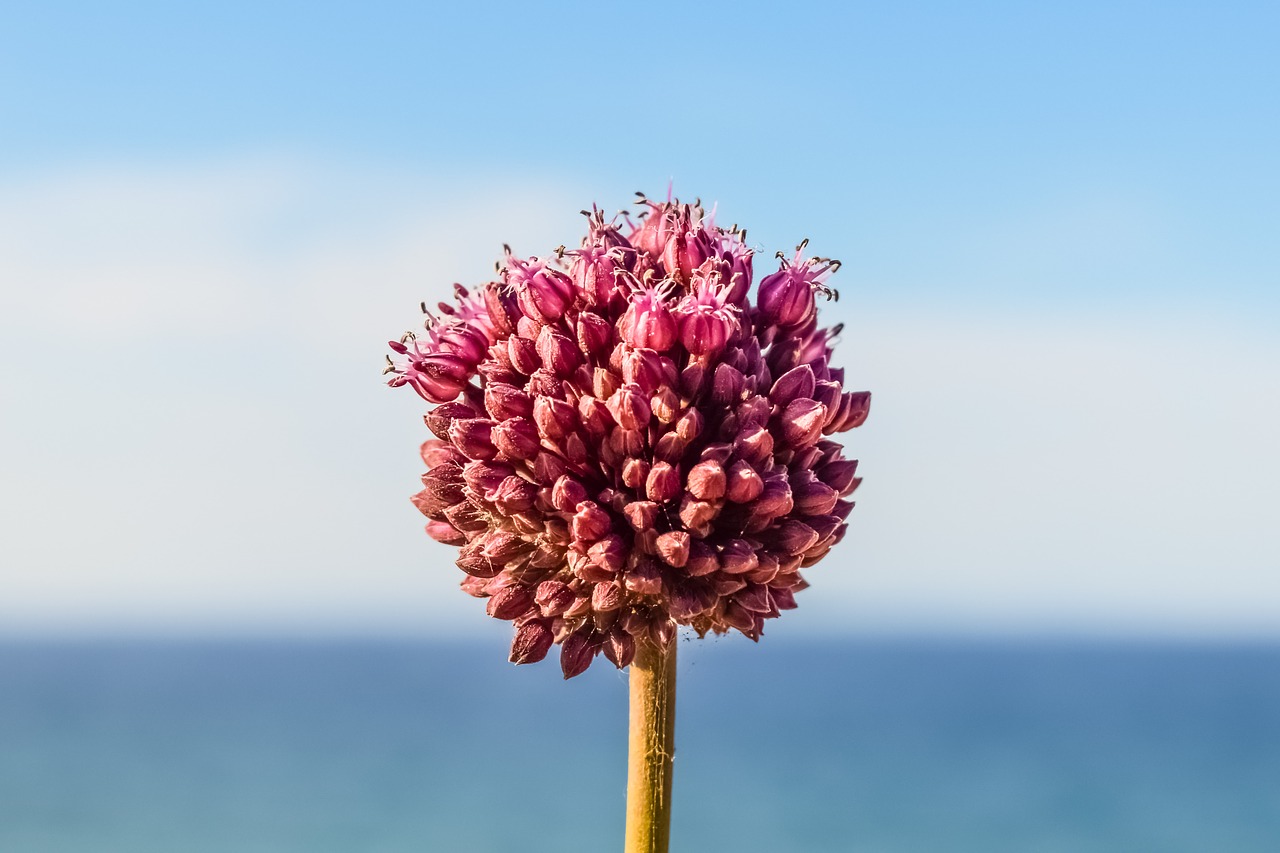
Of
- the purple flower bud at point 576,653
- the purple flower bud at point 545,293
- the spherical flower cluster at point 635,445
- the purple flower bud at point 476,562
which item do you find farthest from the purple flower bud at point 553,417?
the purple flower bud at point 576,653

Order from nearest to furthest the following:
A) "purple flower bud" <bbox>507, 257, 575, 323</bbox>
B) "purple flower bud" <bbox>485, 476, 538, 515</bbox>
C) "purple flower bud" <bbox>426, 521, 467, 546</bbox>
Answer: "purple flower bud" <bbox>485, 476, 538, 515</bbox>, "purple flower bud" <bbox>507, 257, 575, 323</bbox>, "purple flower bud" <bbox>426, 521, 467, 546</bbox>

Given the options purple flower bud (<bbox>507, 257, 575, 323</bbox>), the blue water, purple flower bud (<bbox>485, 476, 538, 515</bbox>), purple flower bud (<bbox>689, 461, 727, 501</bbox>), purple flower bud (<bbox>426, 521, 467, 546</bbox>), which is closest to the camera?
purple flower bud (<bbox>689, 461, 727, 501</bbox>)

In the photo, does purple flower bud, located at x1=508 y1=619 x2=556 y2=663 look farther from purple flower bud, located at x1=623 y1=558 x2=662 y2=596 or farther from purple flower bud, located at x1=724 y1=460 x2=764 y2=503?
purple flower bud, located at x1=724 y1=460 x2=764 y2=503

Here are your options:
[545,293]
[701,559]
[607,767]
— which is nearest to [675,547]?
[701,559]

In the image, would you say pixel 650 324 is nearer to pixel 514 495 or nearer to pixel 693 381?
pixel 693 381

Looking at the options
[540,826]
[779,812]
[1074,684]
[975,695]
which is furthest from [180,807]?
[1074,684]

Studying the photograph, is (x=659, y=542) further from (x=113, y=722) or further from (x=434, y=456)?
(x=113, y=722)

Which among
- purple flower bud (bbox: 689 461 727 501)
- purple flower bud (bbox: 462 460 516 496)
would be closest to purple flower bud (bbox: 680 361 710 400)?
purple flower bud (bbox: 689 461 727 501)
